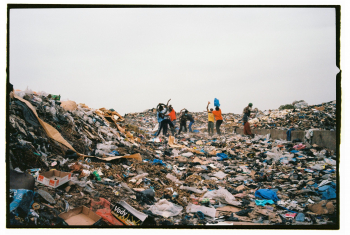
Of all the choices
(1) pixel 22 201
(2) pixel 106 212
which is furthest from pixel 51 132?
(2) pixel 106 212

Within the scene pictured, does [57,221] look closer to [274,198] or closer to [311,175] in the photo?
[274,198]

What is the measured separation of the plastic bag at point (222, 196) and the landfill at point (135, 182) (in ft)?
0.05

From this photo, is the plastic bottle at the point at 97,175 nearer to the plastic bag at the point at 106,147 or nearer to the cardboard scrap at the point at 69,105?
the plastic bag at the point at 106,147

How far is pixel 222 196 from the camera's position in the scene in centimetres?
379

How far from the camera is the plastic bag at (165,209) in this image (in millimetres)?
3145

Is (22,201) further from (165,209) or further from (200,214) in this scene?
(200,214)

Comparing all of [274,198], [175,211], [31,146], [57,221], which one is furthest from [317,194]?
[31,146]

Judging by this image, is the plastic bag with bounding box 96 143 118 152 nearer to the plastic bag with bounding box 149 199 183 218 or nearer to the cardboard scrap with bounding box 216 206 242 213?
the plastic bag with bounding box 149 199 183 218

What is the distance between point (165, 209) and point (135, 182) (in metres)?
0.93

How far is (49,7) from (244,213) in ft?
12.9

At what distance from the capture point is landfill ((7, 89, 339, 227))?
2906 millimetres

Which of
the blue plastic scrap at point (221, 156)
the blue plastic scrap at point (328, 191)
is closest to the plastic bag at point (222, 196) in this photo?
the blue plastic scrap at point (328, 191)

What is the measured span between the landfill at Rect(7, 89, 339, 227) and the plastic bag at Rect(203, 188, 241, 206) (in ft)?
0.05

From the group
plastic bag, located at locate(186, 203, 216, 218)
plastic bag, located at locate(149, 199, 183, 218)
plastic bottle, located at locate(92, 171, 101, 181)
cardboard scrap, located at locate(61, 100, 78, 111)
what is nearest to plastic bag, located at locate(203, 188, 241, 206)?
plastic bag, located at locate(186, 203, 216, 218)
